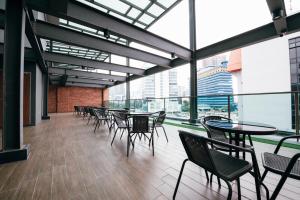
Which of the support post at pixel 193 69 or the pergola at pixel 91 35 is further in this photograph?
the support post at pixel 193 69

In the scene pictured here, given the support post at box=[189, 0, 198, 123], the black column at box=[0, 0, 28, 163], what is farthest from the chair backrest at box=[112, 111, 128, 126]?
the support post at box=[189, 0, 198, 123]

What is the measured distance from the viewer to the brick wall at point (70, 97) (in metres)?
13.7

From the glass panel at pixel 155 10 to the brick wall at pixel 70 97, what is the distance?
451 inches

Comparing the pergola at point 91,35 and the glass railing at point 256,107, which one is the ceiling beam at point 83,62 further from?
the glass railing at point 256,107

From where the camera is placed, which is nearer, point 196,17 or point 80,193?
point 80,193

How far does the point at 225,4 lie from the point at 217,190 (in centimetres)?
639

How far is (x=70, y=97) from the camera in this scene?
14.4m

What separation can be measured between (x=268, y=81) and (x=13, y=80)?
42.3 feet

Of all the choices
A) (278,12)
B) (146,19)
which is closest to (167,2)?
(146,19)

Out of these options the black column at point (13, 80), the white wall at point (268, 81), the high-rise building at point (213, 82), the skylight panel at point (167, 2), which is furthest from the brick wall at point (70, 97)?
the white wall at point (268, 81)

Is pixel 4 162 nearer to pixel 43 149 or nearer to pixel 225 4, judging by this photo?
pixel 43 149

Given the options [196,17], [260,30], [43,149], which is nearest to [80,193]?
[43,149]

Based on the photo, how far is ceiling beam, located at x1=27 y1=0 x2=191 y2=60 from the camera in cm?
256

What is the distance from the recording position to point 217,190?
1.54m
